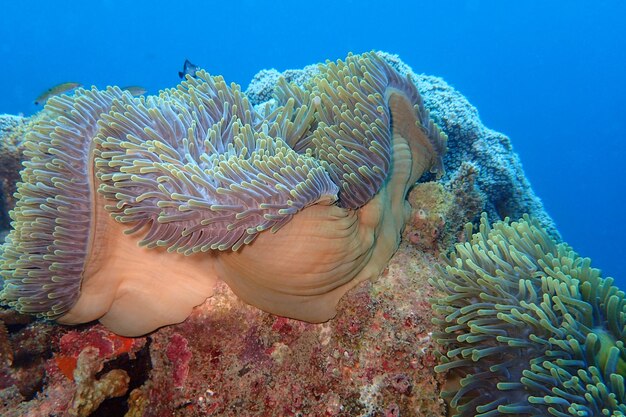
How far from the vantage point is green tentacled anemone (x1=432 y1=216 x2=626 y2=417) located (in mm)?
1748

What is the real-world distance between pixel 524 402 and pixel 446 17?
9582cm

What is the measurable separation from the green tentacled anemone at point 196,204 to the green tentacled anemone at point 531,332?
0.65 metres

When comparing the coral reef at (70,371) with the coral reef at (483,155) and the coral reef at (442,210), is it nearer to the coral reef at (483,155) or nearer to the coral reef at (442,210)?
the coral reef at (442,210)

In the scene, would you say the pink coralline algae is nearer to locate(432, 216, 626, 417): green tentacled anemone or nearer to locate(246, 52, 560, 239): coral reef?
locate(432, 216, 626, 417): green tentacled anemone

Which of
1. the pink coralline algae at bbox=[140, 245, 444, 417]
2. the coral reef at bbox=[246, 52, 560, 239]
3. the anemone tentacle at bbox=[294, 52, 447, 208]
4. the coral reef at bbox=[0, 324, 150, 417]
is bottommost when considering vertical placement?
the coral reef at bbox=[0, 324, 150, 417]

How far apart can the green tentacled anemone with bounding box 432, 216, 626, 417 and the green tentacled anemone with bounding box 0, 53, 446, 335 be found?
65 centimetres

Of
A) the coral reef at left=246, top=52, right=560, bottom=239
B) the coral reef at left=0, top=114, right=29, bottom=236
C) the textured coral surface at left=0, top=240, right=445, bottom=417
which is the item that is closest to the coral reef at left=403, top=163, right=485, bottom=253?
the textured coral surface at left=0, top=240, right=445, bottom=417

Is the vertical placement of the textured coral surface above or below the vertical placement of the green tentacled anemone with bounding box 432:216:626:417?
below

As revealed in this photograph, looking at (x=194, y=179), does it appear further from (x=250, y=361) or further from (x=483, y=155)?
(x=483, y=155)

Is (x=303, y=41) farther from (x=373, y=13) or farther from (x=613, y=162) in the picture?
(x=613, y=162)

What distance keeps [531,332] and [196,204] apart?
179 cm

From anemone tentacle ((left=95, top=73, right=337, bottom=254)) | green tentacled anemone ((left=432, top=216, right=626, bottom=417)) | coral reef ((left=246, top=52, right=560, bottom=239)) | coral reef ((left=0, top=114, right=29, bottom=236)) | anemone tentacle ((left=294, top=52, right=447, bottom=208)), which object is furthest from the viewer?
coral reef ((left=246, top=52, right=560, bottom=239))

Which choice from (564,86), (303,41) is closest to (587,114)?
(564,86)

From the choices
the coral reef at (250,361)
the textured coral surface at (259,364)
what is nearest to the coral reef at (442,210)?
the coral reef at (250,361)
